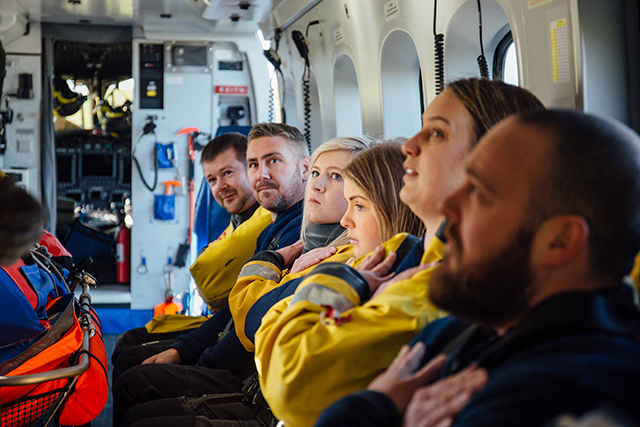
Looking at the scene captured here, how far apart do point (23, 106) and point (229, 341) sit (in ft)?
17.9

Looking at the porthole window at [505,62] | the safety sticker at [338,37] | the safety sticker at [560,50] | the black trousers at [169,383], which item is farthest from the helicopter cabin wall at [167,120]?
the safety sticker at [560,50]

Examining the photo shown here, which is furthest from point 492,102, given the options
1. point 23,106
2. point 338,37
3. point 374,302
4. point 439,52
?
point 23,106

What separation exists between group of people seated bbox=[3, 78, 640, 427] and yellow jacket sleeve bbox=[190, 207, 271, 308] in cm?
111

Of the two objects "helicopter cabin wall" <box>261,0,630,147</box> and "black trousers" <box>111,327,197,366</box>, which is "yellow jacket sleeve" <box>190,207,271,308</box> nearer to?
"black trousers" <box>111,327,197,366</box>

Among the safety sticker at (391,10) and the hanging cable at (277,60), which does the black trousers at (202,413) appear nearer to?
the safety sticker at (391,10)

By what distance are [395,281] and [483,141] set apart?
535 millimetres

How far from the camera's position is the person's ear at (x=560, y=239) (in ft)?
3.09

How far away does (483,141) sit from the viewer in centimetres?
106

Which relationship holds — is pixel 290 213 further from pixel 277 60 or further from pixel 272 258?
pixel 277 60

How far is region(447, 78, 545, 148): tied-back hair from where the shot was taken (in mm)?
1545

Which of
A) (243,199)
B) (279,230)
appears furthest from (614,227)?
(243,199)

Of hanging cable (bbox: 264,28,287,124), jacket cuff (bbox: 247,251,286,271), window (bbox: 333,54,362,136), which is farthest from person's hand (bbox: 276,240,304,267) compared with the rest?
hanging cable (bbox: 264,28,287,124)

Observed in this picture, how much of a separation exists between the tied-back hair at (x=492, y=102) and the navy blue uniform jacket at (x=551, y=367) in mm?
650

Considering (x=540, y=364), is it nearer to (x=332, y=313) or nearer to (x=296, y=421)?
A: (x=332, y=313)
